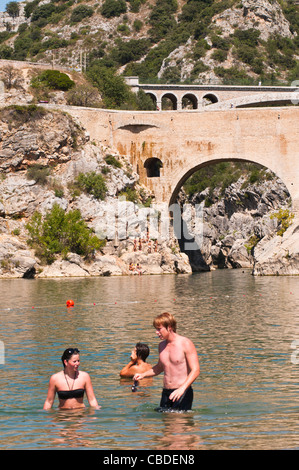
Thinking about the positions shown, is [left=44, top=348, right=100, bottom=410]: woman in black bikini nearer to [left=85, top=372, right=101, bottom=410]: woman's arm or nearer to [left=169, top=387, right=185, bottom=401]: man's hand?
[left=85, top=372, right=101, bottom=410]: woman's arm

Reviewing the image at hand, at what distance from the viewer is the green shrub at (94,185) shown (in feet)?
151

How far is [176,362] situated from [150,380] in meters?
3.71

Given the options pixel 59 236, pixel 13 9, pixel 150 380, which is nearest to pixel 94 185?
pixel 59 236

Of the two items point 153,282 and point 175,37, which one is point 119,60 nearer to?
point 175,37

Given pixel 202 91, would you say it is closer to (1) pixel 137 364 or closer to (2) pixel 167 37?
(2) pixel 167 37

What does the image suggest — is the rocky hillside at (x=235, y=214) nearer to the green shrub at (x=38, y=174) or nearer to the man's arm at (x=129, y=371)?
the green shrub at (x=38, y=174)

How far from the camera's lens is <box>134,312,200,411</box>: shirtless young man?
859 cm

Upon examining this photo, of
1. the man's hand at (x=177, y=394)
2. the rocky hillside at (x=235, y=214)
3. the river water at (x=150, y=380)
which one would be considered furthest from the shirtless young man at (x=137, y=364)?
the rocky hillside at (x=235, y=214)

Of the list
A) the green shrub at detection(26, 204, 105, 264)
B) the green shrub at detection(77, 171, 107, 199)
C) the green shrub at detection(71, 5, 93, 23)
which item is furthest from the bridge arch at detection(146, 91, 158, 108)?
the green shrub at detection(71, 5, 93, 23)

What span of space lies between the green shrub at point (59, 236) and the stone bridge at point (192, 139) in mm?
7534

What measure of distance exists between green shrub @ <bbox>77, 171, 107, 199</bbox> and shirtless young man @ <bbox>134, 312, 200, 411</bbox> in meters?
37.1

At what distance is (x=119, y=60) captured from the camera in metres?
94.6
